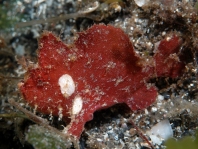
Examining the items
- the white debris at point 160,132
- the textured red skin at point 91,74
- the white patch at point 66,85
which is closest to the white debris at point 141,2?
the textured red skin at point 91,74

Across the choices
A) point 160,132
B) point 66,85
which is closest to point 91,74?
point 66,85

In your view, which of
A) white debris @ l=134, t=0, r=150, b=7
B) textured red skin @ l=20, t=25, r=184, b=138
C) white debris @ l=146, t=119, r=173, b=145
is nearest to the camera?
textured red skin @ l=20, t=25, r=184, b=138

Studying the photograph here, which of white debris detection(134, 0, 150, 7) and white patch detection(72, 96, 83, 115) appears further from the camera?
white debris detection(134, 0, 150, 7)

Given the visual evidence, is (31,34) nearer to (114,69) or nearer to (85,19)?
(85,19)

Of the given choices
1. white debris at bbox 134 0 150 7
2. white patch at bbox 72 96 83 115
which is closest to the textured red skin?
white patch at bbox 72 96 83 115

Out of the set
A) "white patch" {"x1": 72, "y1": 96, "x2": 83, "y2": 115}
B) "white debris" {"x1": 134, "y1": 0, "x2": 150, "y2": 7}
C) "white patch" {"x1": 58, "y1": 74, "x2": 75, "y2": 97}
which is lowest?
"white patch" {"x1": 72, "y1": 96, "x2": 83, "y2": 115}

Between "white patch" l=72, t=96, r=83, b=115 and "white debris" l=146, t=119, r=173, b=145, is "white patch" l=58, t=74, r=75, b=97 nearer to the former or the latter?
"white patch" l=72, t=96, r=83, b=115

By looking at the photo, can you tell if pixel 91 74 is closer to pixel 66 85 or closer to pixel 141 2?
pixel 66 85
